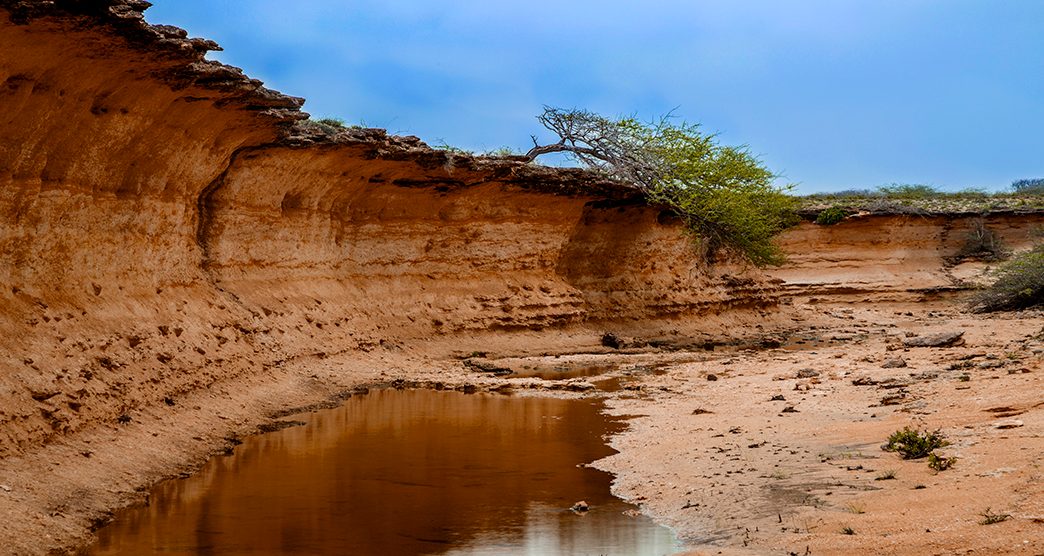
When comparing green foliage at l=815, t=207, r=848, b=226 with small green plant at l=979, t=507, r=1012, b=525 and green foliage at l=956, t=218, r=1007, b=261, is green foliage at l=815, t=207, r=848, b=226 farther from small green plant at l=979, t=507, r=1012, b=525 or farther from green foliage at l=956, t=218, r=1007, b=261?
small green plant at l=979, t=507, r=1012, b=525

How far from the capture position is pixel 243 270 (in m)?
17.0

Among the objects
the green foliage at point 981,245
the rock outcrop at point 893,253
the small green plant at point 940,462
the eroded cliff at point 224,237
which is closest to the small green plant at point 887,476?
the small green plant at point 940,462

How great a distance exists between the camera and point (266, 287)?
17406 millimetres

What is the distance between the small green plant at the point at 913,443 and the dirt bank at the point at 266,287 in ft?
1.26

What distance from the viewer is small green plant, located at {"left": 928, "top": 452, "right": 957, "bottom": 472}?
7238 mm

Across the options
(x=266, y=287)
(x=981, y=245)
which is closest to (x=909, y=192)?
(x=981, y=245)

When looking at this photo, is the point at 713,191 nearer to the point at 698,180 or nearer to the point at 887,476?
the point at 698,180

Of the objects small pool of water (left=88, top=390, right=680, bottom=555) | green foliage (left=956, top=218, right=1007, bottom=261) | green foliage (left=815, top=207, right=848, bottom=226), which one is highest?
green foliage (left=815, top=207, right=848, bottom=226)

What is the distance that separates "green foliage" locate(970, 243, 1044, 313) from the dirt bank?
102 inches

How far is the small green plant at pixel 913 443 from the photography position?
7867mm

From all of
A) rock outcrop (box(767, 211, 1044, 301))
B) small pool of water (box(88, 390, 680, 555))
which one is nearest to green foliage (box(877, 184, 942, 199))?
rock outcrop (box(767, 211, 1044, 301))

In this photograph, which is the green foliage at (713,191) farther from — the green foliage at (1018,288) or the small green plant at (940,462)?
the small green plant at (940,462)

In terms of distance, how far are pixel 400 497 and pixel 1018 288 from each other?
2538cm

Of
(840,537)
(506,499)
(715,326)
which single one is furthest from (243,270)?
(715,326)
